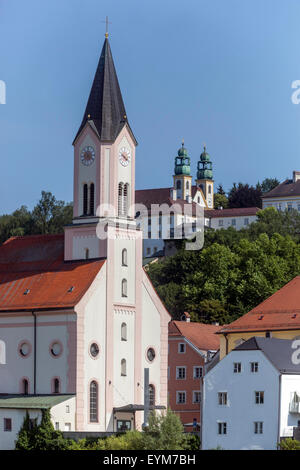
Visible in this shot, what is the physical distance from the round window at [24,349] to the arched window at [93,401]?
15.4ft

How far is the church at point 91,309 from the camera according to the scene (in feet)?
299

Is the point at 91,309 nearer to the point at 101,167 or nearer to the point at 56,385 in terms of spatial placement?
the point at 56,385

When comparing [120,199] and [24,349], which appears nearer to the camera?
[24,349]

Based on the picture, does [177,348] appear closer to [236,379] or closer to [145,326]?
[145,326]

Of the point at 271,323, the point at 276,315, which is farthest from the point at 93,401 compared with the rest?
the point at 276,315

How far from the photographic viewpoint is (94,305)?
3632 inches

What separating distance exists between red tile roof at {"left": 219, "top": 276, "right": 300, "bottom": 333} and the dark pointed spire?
1394 centimetres

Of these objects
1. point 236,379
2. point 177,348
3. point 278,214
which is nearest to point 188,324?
point 177,348

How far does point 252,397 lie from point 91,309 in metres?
11.9

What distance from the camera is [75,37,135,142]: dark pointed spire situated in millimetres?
95938

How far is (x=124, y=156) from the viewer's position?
96438 mm

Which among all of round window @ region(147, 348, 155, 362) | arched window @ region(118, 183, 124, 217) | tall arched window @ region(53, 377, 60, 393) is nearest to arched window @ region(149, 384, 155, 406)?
round window @ region(147, 348, 155, 362)

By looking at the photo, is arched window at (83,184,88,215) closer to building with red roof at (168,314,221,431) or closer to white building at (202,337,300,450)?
white building at (202,337,300,450)
